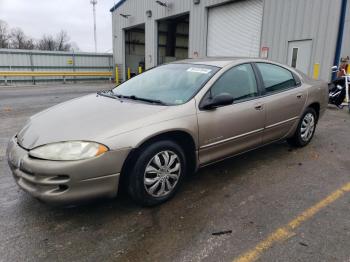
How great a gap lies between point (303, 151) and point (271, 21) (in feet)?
27.0

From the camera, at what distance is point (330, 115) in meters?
7.52

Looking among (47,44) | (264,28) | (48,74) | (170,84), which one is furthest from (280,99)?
A: (47,44)

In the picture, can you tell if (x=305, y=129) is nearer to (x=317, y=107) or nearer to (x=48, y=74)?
(x=317, y=107)

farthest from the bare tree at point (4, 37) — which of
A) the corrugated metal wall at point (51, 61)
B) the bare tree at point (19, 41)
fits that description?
the corrugated metal wall at point (51, 61)

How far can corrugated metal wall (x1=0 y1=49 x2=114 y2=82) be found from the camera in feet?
64.6

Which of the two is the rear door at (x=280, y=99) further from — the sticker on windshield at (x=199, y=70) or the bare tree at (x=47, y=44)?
the bare tree at (x=47, y=44)

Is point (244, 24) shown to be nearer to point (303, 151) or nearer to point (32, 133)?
point (303, 151)

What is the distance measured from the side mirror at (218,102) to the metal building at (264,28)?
8336 millimetres

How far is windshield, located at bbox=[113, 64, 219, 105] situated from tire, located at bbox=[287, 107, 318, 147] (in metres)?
1.92

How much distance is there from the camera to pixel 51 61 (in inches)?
837

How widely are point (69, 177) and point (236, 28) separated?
12.1 metres

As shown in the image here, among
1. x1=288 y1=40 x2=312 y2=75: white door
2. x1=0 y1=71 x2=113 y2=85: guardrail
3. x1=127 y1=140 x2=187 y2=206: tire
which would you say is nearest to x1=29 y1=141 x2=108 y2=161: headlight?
x1=127 y1=140 x2=187 y2=206: tire

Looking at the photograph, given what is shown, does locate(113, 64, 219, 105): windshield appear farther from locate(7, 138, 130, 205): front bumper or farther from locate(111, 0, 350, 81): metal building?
locate(111, 0, 350, 81): metal building

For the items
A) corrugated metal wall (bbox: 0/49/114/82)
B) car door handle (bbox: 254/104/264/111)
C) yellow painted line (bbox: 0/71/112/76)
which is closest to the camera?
car door handle (bbox: 254/104/264/111)
